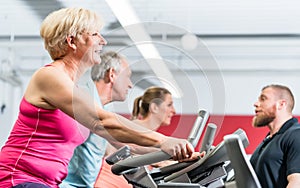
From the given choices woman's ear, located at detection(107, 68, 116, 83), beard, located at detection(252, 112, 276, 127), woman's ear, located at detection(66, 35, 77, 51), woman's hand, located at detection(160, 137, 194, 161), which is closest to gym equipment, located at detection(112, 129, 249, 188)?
woman's hand, located at detection(160, 137, 194, 161)

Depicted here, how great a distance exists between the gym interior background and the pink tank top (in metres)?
0.30

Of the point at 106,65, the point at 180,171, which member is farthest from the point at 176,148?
the point at 106,65

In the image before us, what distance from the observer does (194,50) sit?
2055 millimetres

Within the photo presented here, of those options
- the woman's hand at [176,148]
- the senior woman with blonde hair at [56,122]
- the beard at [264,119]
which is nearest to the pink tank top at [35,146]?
the senior woman with blonde hair at [56,122]

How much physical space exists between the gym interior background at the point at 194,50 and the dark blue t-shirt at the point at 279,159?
66 cm

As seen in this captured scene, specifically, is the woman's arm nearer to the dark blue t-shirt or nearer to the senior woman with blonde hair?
the senior woman with blonde hair

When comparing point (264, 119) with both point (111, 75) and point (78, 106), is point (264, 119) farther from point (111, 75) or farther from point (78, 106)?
point (78, 106)

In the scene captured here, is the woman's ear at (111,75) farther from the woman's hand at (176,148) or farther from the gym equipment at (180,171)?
the woman's hand at (176,148)

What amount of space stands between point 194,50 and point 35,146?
66cm

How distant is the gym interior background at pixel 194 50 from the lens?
79.0 inches

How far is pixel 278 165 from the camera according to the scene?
12.0 ft

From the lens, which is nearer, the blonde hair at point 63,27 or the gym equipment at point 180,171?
the gym equipment at point 180,171

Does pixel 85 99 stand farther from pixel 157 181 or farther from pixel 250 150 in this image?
pixel 250 150

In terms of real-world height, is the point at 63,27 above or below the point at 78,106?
above
